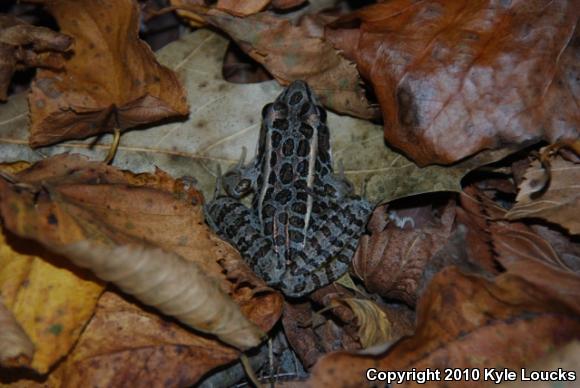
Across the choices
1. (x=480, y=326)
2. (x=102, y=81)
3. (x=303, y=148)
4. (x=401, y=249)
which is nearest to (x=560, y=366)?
(x=480, y=326)

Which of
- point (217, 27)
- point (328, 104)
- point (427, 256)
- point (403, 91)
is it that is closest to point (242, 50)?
point (217, 27)

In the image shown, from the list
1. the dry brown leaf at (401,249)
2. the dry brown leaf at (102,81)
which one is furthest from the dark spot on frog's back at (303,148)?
the dry brown leaf at (102,81)

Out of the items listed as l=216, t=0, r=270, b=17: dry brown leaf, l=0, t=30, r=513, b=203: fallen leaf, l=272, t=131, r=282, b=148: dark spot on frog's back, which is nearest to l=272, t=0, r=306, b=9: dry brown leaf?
l=216, t=0, r=270, b=17: dry brown leaf

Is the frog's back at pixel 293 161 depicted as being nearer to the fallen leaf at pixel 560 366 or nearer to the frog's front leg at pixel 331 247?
the frog's front leg at pixel 331 247

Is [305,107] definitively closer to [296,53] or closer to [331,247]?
[296,53]

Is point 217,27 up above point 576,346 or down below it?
above

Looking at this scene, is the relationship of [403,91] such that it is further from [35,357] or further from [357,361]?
[35,357]

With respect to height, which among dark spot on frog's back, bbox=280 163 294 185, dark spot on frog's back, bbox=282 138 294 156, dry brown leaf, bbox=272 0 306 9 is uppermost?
dry brown leaf, bbox=272 0 306 9

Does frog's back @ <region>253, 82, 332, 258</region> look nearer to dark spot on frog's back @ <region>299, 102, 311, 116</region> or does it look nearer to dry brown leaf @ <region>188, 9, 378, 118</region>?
dark spot on frog's back @ <region>299, 102, 311, 116</region>
